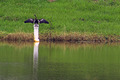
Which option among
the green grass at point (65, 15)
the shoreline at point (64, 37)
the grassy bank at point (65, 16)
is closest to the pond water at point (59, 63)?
the shoreline at point (64, 37)

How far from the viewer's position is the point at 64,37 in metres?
35.3

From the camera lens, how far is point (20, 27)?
125 ft

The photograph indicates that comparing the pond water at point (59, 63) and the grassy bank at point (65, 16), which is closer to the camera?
the pond water at point (59, 63)

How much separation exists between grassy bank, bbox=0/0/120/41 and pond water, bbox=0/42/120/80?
26.2 feet

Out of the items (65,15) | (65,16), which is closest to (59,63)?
(65,16)

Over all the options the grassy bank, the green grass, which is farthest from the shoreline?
the green grass

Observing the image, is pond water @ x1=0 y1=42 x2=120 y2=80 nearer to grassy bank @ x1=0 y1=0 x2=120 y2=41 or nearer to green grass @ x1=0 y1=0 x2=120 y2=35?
grassy bank @ x1=0 y1=0 x2=120 y2=41

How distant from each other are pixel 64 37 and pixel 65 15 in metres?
8.92

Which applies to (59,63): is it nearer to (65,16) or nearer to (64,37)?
(64,37)

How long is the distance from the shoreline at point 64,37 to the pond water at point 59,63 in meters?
4.43

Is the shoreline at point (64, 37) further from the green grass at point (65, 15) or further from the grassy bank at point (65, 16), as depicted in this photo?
the green grass at point (65, 15)

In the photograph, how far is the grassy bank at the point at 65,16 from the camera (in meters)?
38.4

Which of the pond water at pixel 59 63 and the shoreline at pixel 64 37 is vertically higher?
the shoreline at pixel 64 37

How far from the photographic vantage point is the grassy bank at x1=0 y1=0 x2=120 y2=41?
38.4 metres
